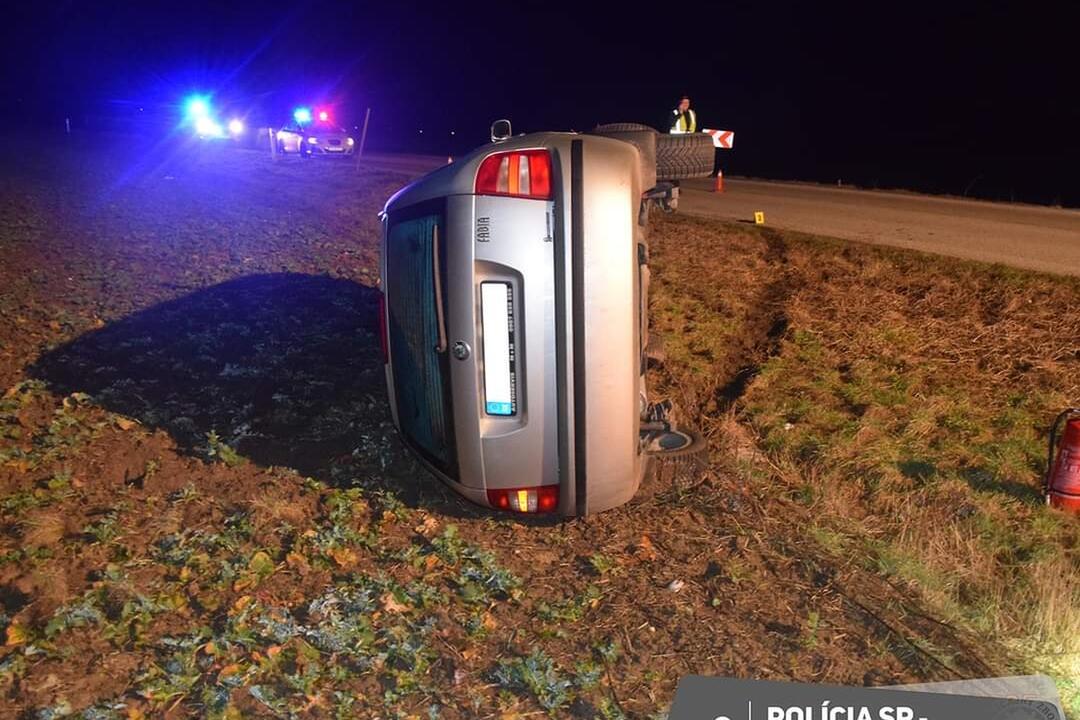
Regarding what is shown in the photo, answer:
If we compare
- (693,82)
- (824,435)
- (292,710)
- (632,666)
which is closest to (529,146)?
(632,666)

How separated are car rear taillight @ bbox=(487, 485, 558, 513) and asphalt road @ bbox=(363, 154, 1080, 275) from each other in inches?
317

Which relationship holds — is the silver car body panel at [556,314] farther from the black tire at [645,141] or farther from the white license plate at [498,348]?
the black tire at [645,141]

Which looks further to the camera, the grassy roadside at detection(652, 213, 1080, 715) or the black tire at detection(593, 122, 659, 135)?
the black tire at detection(593, 122, 659, 135)

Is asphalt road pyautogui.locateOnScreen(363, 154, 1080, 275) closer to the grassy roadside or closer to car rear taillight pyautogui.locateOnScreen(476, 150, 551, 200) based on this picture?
the grassy roadside

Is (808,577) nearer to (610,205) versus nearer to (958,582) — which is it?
(958,582)

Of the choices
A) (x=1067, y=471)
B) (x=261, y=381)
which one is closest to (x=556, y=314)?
(x=261, y=381)

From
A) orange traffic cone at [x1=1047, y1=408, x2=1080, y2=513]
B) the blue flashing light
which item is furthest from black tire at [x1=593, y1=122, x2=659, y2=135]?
the blue flashing light

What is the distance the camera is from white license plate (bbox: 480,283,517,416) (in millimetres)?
3449

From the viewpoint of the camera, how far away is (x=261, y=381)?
5711 mm

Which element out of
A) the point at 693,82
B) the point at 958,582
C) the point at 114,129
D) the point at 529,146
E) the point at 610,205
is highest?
Answer: the point at 693,82

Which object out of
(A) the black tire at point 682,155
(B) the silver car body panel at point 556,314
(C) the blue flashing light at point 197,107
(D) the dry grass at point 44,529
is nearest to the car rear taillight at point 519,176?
(B) the silver car body panel at point 556,314

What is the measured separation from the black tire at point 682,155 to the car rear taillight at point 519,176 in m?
1.64

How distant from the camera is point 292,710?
284 centimetres

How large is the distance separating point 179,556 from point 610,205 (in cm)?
254
